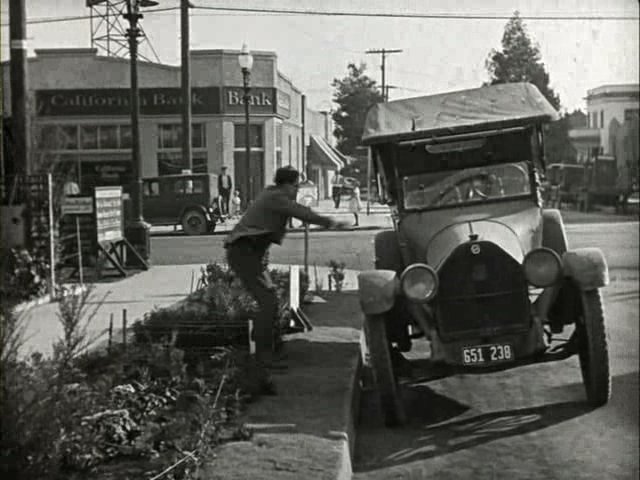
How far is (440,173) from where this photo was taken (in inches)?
291

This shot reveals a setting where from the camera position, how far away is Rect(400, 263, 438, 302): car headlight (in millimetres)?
6387

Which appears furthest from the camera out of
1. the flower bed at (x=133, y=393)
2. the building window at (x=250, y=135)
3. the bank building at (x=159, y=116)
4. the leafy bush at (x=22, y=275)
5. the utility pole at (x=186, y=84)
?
the building window at (x=250, y=135)

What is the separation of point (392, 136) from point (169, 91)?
2876mm

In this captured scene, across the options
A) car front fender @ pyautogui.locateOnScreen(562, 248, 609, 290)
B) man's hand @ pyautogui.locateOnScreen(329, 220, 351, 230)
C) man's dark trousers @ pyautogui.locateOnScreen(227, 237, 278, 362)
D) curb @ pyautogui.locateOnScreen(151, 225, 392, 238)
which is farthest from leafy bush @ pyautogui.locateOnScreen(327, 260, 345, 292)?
car front fender @ pyautogui.locateOnScreen(562, 248, 609, 290)

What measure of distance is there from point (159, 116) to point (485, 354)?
305 cm

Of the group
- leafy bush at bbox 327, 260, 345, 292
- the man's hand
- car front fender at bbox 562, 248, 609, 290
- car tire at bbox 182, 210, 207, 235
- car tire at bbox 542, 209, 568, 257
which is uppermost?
car tire at bbox 182, 210, 207, 235

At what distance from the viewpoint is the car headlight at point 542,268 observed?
21.4ft

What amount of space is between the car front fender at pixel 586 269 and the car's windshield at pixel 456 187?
2.72 feet

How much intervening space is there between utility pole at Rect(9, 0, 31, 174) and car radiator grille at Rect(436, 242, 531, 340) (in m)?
3.69

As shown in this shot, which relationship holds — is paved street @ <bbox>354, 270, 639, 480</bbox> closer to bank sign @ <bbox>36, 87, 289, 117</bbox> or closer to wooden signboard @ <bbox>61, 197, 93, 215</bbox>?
bank sign @ <bbox>36, 87, 289, 117</bbox>

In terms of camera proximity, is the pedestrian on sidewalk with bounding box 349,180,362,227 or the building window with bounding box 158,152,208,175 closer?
the building window with bounding box 158,152,208,175

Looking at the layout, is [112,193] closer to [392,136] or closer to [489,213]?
[392,136]

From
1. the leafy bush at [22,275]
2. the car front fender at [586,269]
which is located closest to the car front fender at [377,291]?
the car front fender at [586,269]

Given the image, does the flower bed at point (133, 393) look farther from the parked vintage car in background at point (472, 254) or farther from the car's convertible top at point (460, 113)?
the car's convertible top at point (460, 113)
